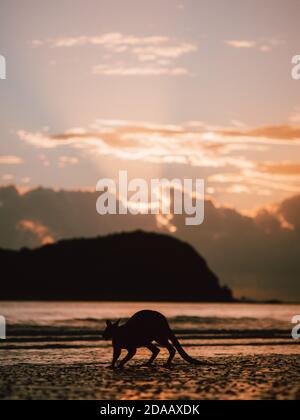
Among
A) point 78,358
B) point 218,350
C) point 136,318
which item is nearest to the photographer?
point 136,318

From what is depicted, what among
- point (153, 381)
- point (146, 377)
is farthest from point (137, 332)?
point (153, 381)

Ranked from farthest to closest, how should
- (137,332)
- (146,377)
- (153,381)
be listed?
1. (137,332)
2. (146,377)
3. (153,381)

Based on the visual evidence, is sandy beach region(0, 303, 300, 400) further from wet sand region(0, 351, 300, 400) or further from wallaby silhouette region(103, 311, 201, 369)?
wallaby silhouette region(103, 311, 201, 369)

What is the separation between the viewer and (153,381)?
54.1ft

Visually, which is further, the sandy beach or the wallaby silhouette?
the wallaby silhouette

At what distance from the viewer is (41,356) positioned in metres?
24.5

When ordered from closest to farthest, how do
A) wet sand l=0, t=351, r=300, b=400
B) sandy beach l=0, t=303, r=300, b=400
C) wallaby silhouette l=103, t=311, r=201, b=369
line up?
wet sand l=0, t=351, r=300, b=400
sandy beach l=0, t=303, r=300, b=400
wallaby silhouette l=103, t=311, r=201, b=369

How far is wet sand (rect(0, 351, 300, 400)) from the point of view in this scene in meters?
14.3

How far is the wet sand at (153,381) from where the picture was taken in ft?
47.0

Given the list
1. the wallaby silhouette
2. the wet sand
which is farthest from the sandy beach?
the wallaby silhouette

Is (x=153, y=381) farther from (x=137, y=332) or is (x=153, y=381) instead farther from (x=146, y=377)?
(x=137, y=332)

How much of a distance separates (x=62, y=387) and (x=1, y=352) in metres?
11.2

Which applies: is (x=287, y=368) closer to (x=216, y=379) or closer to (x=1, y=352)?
(x=216, y=379)
